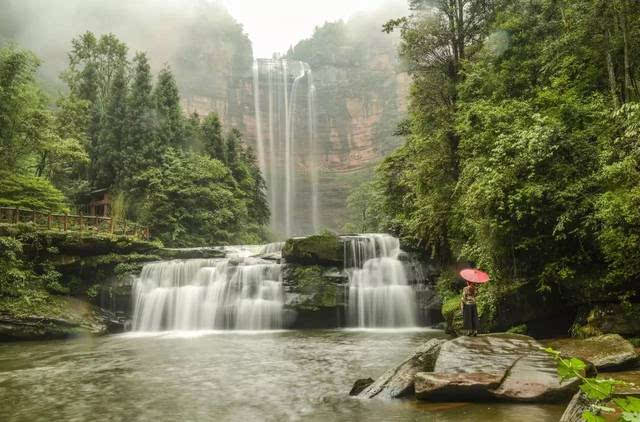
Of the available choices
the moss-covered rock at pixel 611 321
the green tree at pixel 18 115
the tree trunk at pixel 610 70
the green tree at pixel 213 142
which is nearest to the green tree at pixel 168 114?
the green tree at pixel 213 142

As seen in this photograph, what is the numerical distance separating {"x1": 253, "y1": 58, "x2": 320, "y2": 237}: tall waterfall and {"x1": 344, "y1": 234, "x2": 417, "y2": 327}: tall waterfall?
4870cm

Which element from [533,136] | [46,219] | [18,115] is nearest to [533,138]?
[533,136]

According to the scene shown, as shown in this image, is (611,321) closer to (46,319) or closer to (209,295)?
(209,295)

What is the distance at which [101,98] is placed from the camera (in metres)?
44.0

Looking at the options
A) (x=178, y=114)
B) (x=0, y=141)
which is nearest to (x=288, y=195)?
(x=178, y=114)

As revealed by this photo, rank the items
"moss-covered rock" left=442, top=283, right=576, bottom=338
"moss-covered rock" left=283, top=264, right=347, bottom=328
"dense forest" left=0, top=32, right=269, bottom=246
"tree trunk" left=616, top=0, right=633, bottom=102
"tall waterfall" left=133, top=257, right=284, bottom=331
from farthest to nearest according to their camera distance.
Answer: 1. "dense forest" left=0, top=32, right=269, bottom=246
2. "tall waterfall" left=133, top=257, right=284, bottom=331
3. "moss-covered rock" left=283, top=264, right=347, bottom=328
4. "moss-covered rock" left=442, top=283, right=576, bottom=338
5. "tree trunk" left=616, top=0, right=633, bottom=102

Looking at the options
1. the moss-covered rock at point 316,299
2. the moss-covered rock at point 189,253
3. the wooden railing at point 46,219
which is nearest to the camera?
the moss-covered rock at point 316,299

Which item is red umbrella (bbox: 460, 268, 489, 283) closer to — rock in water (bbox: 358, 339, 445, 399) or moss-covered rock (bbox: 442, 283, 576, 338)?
rock in water (bbox: 358, 339, 445, 399)

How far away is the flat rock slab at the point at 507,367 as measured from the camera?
606 cm

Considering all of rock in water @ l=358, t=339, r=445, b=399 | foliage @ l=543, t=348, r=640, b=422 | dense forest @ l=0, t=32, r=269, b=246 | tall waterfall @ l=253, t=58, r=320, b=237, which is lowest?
rock in water @ l=358, t=339, r=445, b=399

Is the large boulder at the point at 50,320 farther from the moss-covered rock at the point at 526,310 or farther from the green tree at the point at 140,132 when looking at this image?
the green tree at the point at 140,132

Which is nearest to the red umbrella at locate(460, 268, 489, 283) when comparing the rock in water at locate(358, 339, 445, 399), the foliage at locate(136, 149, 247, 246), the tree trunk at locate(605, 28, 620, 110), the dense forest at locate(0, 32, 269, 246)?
the rock in water at locate(358, 339, 445, 399)

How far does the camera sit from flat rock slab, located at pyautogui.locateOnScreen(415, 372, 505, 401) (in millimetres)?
6297

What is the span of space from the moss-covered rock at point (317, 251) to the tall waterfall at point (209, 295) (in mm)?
1102
